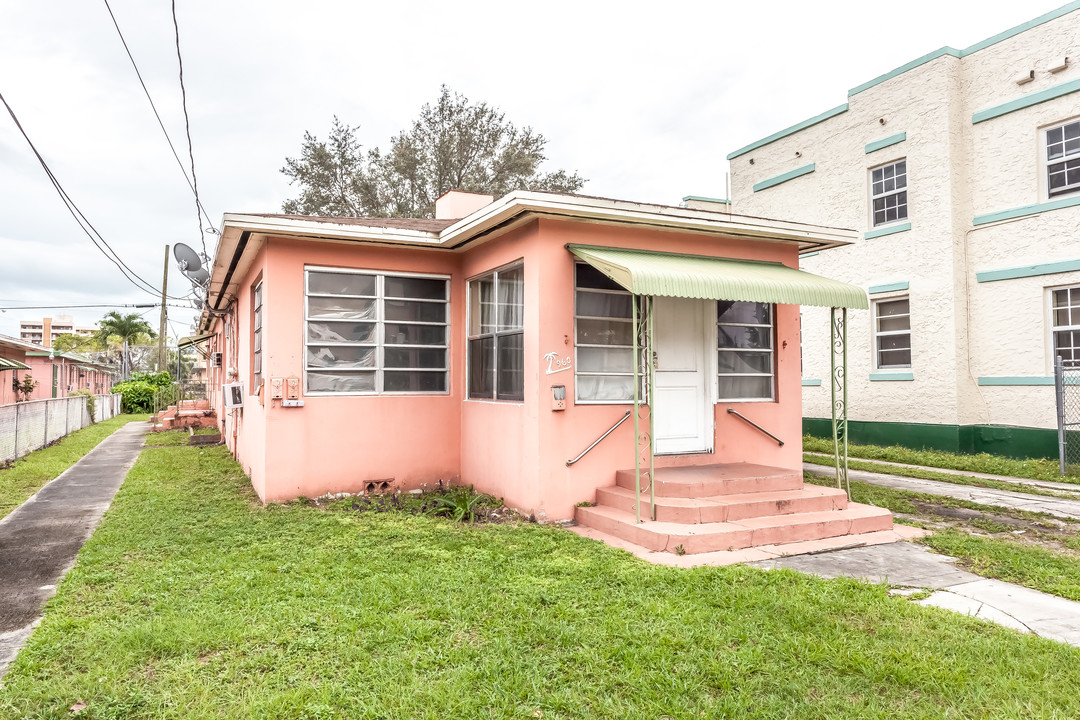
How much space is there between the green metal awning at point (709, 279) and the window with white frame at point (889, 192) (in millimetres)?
6408

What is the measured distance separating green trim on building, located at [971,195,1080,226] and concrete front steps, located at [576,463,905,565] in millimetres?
6863

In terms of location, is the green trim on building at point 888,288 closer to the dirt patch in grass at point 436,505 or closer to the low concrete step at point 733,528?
the low concrete step at point 733,528

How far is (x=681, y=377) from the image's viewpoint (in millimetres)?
7176

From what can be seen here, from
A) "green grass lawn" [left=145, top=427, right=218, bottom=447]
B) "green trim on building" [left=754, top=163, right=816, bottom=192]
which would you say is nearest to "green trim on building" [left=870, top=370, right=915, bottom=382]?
"green trim on building" [left=754, top=163, right=816, bottom=192]

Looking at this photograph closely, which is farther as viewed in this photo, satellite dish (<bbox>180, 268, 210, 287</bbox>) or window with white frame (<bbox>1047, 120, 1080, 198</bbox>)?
satellite dish (<bbox>180, 268, 210, 287</bbox>)

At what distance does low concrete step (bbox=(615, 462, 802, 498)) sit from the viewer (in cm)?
613

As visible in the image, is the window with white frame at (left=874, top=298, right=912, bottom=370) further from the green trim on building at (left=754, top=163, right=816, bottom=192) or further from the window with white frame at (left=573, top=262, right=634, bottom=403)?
the window with white frame at (left=573, top=262, right=634, bottom=403)

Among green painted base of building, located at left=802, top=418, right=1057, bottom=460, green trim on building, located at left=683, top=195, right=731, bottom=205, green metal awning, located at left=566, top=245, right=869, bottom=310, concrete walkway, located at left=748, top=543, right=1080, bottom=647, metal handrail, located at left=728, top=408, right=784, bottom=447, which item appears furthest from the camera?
green trim on building, located at left=683, top=195, right=731, bottom=205

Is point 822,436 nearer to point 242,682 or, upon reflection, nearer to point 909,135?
point 909,135

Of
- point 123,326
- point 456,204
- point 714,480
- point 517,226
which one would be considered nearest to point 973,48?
point 456,204

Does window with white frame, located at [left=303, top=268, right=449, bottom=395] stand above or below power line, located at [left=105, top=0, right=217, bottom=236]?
below

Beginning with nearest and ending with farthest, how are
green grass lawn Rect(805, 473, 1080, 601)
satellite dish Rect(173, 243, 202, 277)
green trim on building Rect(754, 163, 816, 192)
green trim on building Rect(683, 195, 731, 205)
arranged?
1. green grass lawn Rect(805, 473, 1080, 601)
2. satellite dish Rect(173, 243, 202, 277)
3. green trim on building Rect(754, 163, 816, 192)
4. green trim on building Rect(683, 195, 731, 205)

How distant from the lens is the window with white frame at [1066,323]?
9711 millimetres

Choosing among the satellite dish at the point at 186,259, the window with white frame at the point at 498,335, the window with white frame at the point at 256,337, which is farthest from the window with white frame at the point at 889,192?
the satellite dish at the point at 186,259
